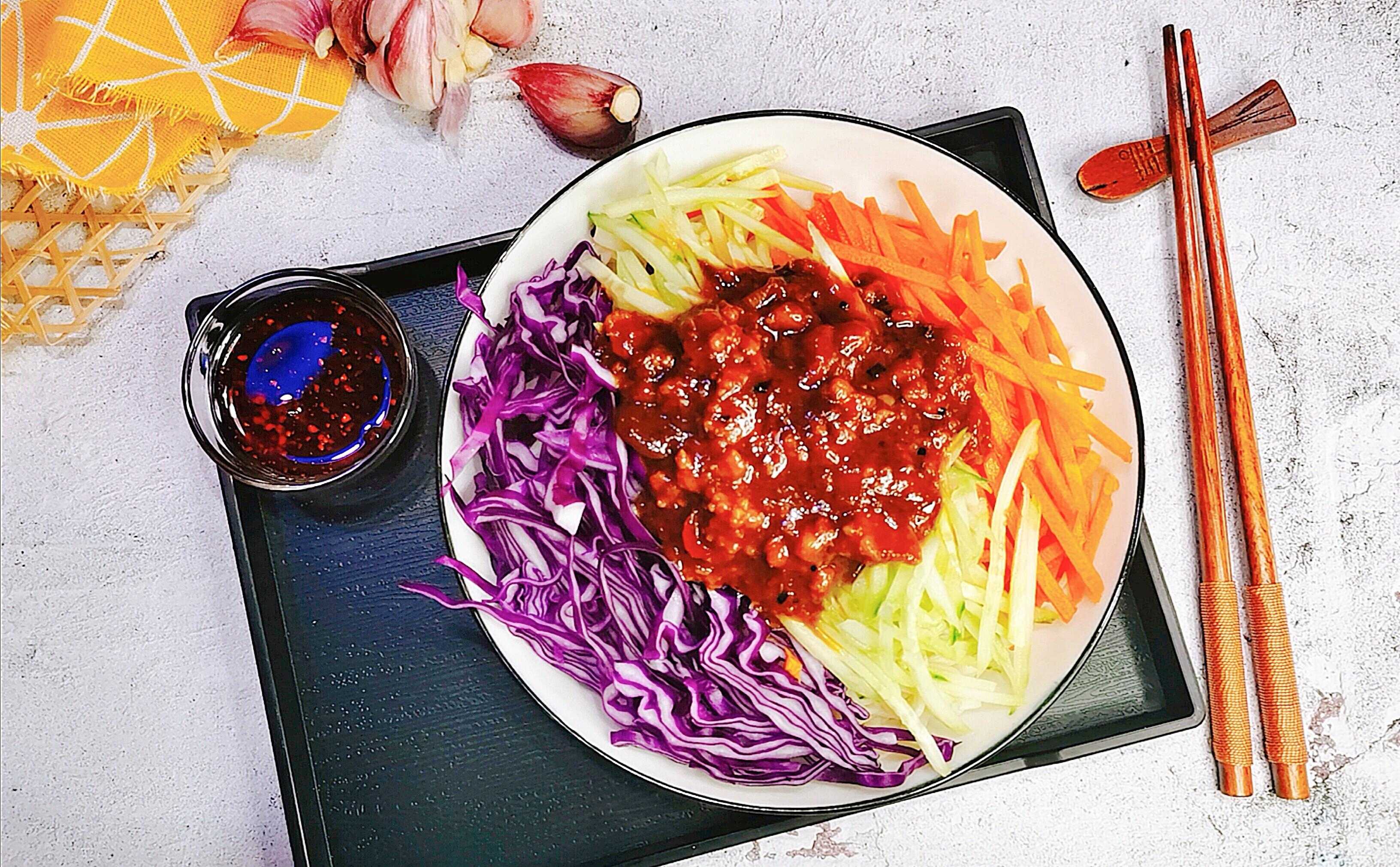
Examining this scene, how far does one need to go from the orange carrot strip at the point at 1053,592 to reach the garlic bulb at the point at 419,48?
1.62m

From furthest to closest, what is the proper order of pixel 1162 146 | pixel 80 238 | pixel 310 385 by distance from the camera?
1. pixel 80 238
2. pixel 1162 146
3. pixel 310 385

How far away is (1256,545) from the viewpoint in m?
2.28

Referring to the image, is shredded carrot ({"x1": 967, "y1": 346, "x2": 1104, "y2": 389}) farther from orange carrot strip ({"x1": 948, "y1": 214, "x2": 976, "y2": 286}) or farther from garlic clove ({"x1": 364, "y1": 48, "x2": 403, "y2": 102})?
garlic clove ({"x1": 364, "y1": 48, "x2": 403, "y2": 102})

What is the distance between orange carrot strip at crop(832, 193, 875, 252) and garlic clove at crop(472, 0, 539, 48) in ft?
2.92

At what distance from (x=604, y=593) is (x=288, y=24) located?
1453mm

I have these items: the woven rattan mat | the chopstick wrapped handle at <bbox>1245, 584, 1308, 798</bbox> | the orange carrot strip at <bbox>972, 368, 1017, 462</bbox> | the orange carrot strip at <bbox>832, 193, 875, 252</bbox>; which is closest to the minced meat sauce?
the orange carrot strip at <bbox>972, 368, 1017, 462</bbox>

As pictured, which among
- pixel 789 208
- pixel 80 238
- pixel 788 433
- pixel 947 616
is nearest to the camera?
pixel 788 433

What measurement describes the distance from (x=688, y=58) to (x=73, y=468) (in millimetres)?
1788

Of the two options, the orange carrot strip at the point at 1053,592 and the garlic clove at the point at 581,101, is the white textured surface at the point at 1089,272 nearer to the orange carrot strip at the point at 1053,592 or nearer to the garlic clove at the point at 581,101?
the garlic clove at the point at 581,101

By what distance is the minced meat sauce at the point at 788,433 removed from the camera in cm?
182

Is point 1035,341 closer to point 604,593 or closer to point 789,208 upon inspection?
point 789,208

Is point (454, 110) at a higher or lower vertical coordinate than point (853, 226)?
lower

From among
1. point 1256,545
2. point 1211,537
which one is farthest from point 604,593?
point 1256,545

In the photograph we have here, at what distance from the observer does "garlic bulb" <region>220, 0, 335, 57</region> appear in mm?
2334
